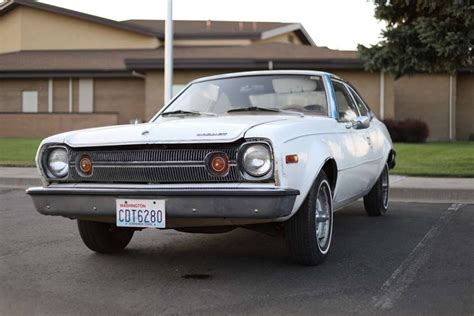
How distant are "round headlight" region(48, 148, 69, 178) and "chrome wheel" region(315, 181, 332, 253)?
205 cm

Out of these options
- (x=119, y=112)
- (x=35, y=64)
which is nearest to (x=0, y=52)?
(x=35, y=64)

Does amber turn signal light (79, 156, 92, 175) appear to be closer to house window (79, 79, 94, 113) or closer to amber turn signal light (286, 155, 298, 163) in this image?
amber turn signal light (286, 155, 298, 163)

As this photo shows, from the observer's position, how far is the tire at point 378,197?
25.7ft

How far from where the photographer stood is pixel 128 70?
2572 centimetres

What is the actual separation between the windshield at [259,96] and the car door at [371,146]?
2.65 ft

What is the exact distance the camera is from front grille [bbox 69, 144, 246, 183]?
183 inches

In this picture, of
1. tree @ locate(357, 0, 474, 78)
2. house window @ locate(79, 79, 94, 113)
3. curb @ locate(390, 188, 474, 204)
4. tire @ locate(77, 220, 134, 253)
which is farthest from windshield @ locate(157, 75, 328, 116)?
house window @ locate(79, 79, 94, 113)

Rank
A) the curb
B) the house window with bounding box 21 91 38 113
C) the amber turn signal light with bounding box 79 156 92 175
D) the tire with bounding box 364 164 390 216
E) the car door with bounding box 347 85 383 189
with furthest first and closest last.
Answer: the house window with bounding box 21 91 38 113 < the curb < the tire with bounding box 364 164 390 216 < the car door with bounding box 347 85 383 189 < the amber turn signal light with bounding box 79 156 92 175

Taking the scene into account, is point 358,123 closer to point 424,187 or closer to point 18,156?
point 424,187

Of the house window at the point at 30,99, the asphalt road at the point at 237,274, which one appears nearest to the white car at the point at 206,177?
the asphalt road at the point at 237,274

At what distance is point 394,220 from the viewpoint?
781 cm

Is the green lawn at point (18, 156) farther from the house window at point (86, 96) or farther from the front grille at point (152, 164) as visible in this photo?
the front grille at point (152, 164)

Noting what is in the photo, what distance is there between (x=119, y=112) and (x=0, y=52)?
10192mm

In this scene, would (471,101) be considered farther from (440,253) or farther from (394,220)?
(440,253)
